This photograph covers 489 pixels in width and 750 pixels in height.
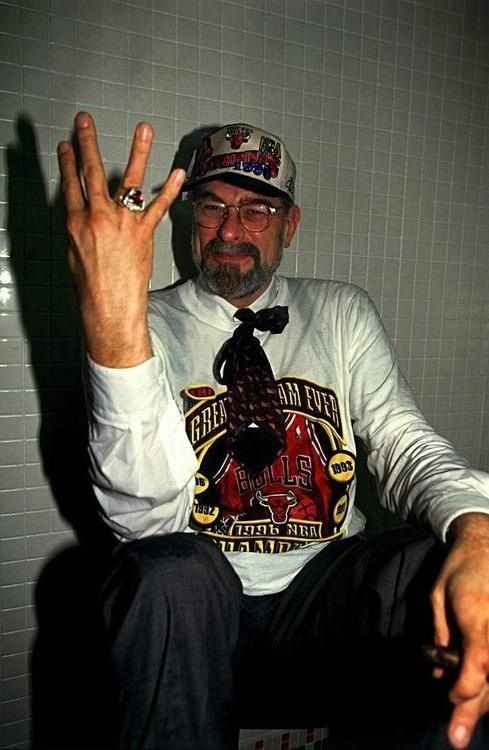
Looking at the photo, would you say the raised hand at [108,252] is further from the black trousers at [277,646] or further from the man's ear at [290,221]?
the man's ear at [290,221]

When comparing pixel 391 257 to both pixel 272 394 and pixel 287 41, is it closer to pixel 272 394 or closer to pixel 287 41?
pixel 287 41

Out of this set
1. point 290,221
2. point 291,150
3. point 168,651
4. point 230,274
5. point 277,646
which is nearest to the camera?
point 168,651

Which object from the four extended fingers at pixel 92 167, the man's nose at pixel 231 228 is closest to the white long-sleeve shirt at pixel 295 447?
the man's nose at pixel 231 228

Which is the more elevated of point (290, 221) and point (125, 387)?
point (290, 221)

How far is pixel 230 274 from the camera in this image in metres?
1.20

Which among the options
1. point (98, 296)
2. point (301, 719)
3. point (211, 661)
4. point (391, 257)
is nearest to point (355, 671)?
point (301, 719)

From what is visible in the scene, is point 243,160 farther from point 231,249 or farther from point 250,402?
point 250,402

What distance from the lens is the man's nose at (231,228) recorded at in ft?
3.95

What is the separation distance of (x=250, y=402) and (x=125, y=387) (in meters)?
0.37

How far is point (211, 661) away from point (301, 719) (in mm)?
383

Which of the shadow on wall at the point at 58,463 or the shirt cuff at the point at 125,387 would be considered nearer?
the shirt cuff at the point at 125,387

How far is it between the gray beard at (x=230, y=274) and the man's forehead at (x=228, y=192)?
0.09 metres

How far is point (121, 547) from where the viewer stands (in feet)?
2.84

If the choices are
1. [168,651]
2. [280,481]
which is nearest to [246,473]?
[280,481]
